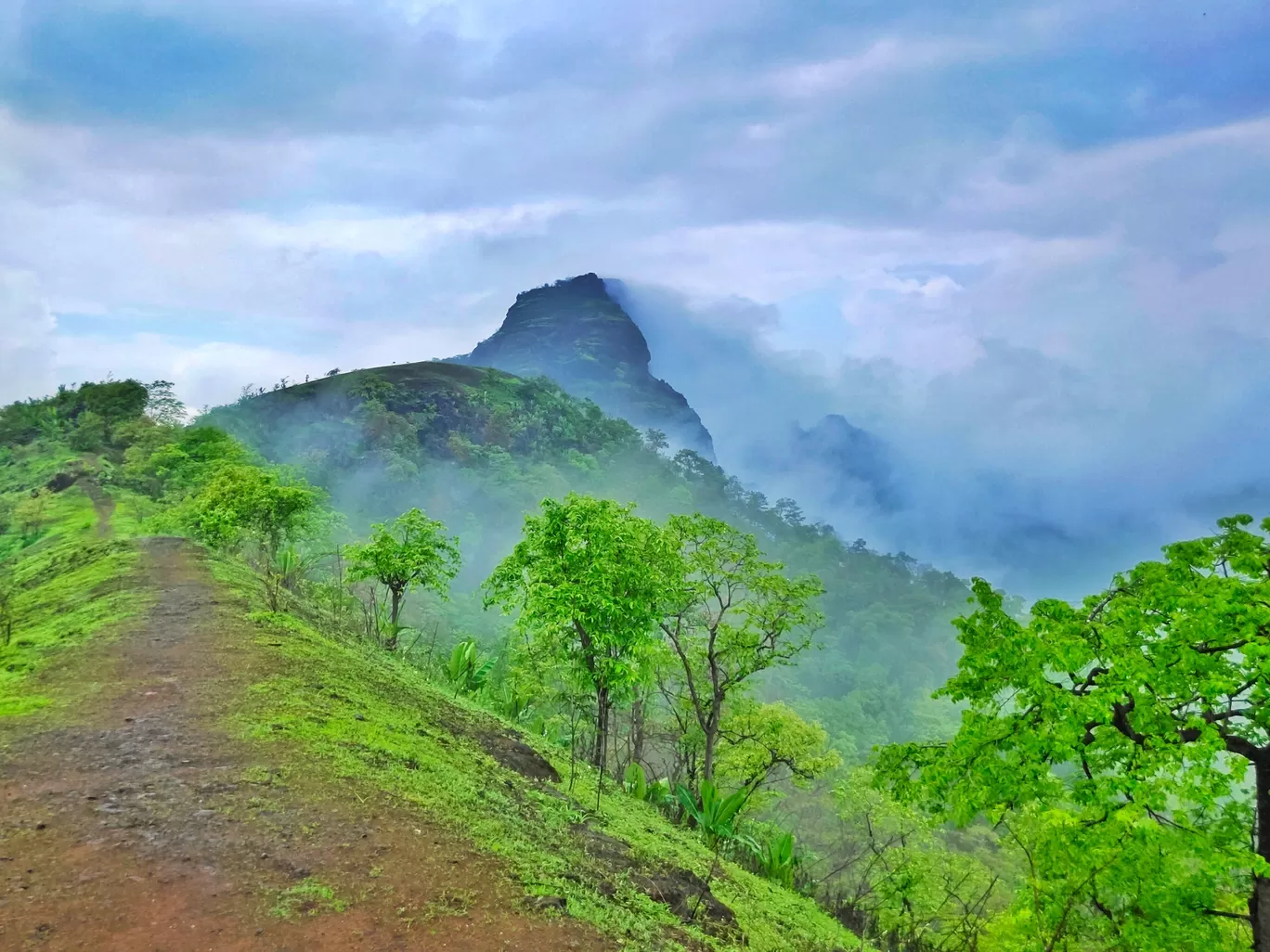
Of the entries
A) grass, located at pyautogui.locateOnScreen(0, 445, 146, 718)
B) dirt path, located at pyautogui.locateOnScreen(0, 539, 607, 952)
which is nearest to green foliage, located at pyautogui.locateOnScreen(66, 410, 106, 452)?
grass, located at pyautogui.locateOnScreen(0, 445, 146, 718)

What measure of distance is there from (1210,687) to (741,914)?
5736mm

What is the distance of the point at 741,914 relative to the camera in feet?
27.8

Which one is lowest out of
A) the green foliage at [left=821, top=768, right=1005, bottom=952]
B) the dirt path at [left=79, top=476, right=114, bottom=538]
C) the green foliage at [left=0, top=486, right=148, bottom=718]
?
the green foliage at [left=821, top=768, right=1005, bottom=952]

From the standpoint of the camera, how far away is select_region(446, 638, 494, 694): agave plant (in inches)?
662

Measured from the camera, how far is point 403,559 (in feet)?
56.3

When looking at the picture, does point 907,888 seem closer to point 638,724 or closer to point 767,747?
point 767,747

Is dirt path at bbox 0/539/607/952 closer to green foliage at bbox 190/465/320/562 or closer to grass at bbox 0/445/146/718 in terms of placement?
grass at bbox 0/445/146/718

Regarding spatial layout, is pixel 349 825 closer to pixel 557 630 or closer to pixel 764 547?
pixel 557 630

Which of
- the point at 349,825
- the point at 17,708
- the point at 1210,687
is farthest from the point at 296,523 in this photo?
the point at 1210,687

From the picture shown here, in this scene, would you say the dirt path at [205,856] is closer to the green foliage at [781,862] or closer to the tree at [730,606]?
the green foliage at [781,862]

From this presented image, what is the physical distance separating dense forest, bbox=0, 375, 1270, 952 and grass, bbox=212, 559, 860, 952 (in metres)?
0.68

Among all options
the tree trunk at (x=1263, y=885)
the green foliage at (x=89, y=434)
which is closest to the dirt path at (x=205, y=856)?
the tree trunk at (x=1263, y=885)

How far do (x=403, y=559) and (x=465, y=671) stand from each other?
3231 millimetres

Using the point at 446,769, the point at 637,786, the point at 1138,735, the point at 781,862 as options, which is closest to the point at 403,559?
the point at 637,786
